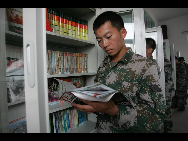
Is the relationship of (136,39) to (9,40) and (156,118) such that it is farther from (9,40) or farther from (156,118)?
(9,40)

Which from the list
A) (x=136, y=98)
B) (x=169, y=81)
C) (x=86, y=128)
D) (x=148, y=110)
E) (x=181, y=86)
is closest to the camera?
(x=148, y=110)

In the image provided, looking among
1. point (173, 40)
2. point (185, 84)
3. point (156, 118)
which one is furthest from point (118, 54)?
point (185, 84)

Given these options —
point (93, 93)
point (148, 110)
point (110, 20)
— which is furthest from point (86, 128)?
point (110, 20)

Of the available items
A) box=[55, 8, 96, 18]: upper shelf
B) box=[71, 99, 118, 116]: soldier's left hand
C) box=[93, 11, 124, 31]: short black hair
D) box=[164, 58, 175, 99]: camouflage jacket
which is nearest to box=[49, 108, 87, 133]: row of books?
box=[71, 99, 118, 116]: soldier's left hand

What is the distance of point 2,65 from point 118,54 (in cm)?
93

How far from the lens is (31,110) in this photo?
54 centimetres

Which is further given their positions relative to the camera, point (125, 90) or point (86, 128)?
point (86, 128)

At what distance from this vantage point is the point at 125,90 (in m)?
0.75

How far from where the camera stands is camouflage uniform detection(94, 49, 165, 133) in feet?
2.04

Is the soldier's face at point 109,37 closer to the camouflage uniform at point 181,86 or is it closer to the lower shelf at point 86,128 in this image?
the lower shelf at point 86,128

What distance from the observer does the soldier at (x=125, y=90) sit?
620mm

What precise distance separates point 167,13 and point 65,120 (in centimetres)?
369

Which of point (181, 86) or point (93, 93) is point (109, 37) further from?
point (181, 86)

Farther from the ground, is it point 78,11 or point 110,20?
point 78,11
